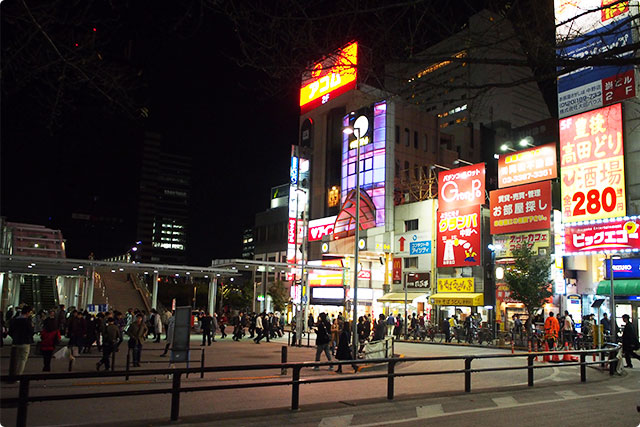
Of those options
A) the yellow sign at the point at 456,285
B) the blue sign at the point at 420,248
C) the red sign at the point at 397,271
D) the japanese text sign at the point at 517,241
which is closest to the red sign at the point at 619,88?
the japanese text sign at the point at 517,241

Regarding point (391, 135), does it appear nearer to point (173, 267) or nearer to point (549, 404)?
point (173, 267)

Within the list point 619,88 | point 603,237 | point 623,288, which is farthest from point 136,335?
point 619,88

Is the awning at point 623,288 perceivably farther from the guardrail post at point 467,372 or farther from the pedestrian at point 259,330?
the guardrail post at point 467,372

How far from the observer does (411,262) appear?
46.8 metres

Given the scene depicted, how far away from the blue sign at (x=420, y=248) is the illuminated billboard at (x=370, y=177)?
428 centimetres

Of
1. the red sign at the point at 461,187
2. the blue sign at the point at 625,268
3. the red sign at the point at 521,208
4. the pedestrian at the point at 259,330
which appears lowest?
the pedestrian at the point at 259,330

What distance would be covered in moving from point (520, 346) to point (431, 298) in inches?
493

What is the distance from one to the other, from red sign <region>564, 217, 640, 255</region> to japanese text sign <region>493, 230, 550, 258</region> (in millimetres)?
1877

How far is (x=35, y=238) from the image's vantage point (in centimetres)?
3741

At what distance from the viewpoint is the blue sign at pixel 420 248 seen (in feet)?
147

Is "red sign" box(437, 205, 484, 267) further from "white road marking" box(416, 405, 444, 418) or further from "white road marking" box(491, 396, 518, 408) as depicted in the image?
"white road marking" box(416, 405, 444, 418)

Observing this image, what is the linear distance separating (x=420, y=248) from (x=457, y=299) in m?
6.66

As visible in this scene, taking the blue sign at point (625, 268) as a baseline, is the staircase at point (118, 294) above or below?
below

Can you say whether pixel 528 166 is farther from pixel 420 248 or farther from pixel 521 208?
pixel 420 248
